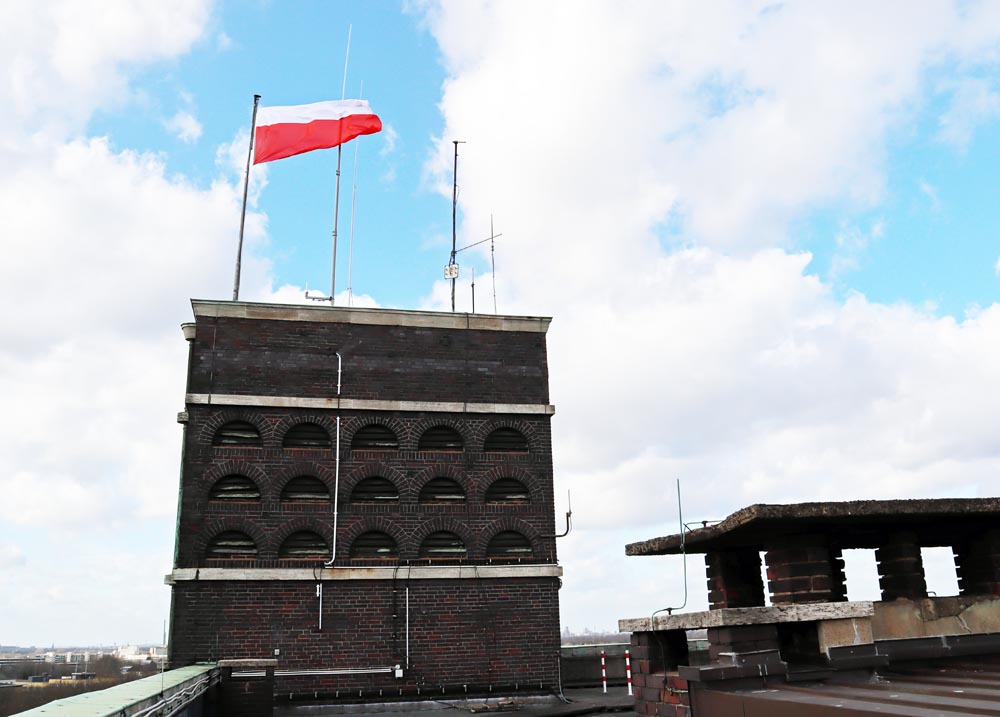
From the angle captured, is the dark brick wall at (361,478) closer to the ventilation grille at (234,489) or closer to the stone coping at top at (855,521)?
the ventilation grille at (234,489)

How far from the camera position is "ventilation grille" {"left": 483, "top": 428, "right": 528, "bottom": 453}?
68.0 feet

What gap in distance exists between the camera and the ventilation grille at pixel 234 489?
62.7ft

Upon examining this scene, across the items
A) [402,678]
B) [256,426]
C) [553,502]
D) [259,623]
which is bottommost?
[402,678]

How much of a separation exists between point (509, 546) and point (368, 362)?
215 inches

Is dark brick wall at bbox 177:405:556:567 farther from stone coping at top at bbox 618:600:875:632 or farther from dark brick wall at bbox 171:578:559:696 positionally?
stone coping at top at bbox 618:600:875:632

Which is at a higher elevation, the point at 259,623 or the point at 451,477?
the point at 451,477

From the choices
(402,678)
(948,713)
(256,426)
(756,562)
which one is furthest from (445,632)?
(948,713)

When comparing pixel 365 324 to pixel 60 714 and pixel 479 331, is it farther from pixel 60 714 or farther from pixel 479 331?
pixel 60 714

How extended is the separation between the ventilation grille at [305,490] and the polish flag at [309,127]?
8698 millimetres

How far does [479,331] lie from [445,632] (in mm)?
7149

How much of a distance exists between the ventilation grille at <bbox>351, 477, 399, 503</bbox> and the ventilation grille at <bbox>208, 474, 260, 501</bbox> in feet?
7.23

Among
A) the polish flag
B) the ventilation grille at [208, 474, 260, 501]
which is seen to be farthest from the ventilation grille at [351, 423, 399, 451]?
the polish flag

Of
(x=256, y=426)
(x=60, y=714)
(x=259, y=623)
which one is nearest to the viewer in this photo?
(x=60, y=714)

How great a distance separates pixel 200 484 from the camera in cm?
1898
